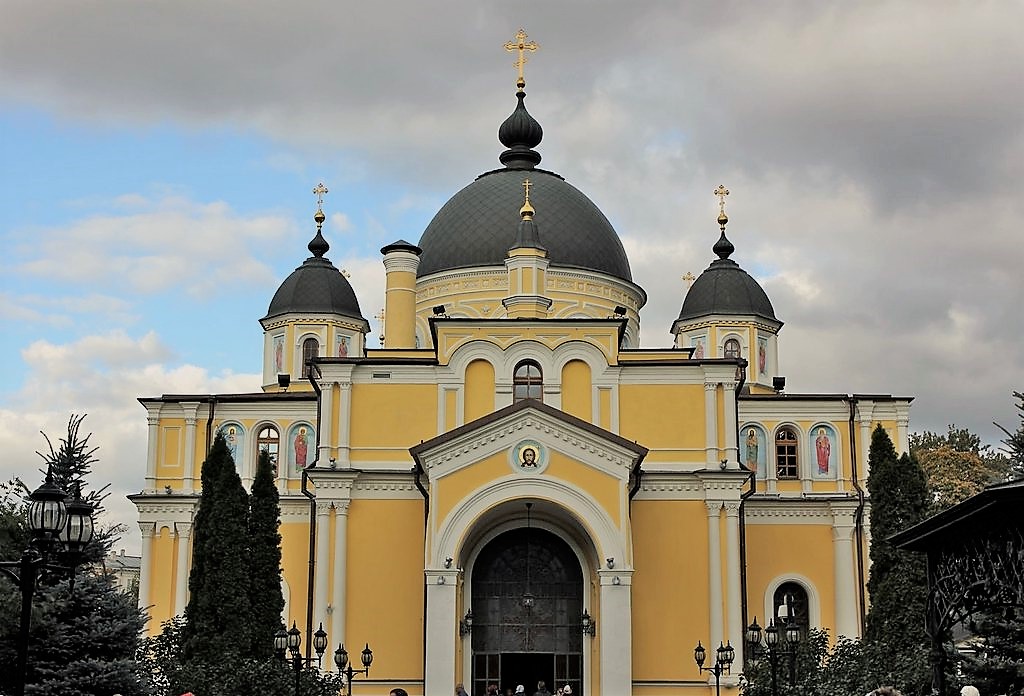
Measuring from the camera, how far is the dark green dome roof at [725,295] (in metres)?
45.0

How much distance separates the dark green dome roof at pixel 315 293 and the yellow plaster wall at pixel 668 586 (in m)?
16.2

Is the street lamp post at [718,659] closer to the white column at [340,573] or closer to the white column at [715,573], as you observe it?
the white column at [715,573]

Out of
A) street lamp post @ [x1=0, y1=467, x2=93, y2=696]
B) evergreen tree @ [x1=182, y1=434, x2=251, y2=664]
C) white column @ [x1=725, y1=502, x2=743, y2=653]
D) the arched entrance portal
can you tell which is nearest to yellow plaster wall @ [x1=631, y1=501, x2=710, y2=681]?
white column @ [x1=725, y1=502, x2=743, y2=653]

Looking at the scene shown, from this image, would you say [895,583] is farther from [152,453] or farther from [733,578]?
[152,453]

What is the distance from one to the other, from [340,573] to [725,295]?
18.9 meters

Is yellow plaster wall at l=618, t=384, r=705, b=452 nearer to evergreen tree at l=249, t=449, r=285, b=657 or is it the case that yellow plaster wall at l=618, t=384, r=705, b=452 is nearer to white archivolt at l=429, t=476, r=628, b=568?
white archivolt at l=429, t=476, r=628, b=568

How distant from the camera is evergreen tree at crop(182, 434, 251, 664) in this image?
84.7ft

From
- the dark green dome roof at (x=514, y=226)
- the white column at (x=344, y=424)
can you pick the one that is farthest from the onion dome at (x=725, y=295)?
the white column at (x=344, y=424)

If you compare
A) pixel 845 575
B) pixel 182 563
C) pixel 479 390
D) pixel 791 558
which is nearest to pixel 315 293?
pixel 182 563

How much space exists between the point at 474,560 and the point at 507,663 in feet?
8.41

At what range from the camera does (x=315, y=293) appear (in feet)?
146

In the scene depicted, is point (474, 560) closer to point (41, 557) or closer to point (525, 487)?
point (525, 487)

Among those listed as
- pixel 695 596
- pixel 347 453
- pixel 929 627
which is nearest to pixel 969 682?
pixel 929 627

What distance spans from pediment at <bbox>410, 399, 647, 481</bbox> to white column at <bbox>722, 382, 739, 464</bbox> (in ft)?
13.3
